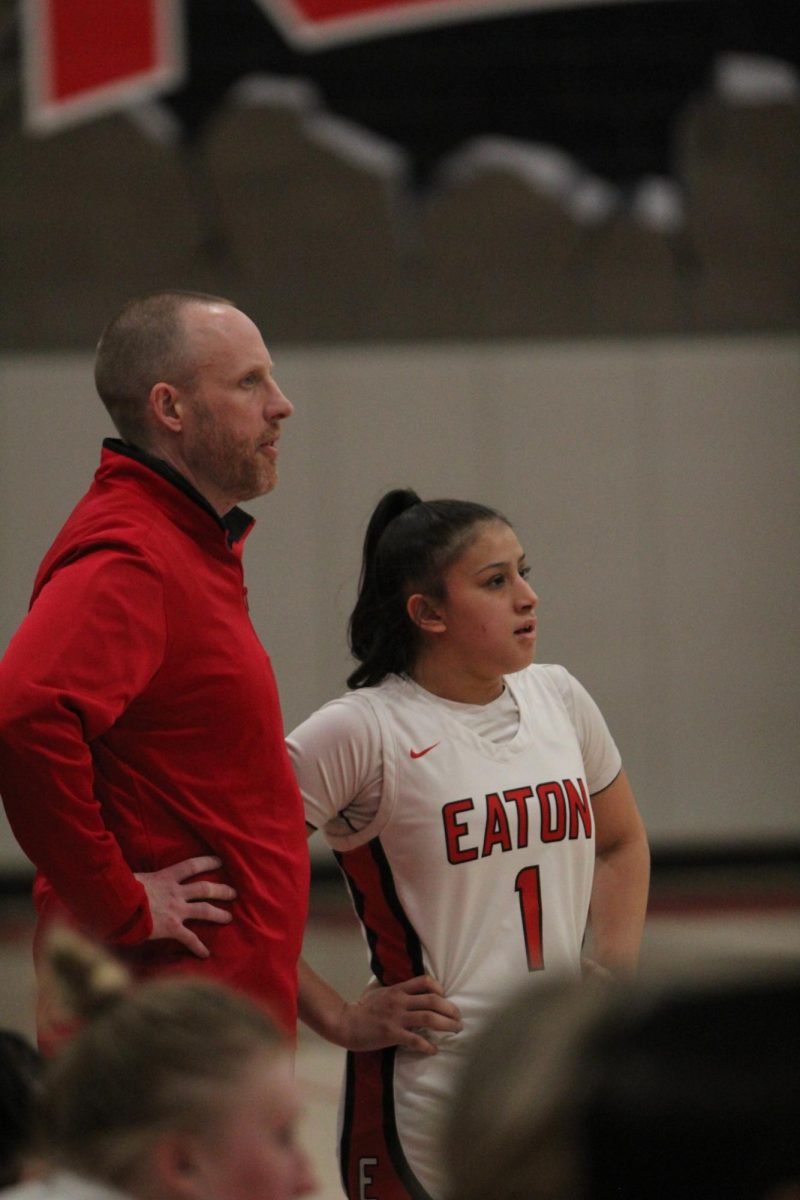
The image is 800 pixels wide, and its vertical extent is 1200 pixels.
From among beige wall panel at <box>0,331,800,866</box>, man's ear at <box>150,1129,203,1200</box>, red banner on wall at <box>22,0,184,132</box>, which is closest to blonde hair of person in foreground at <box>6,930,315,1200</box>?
man's ear at <box>150,1129,203,1200</box>

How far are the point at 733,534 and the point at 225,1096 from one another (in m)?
7.32

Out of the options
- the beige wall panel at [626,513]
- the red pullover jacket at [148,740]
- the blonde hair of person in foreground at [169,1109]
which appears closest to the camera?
the blonde hair of person in foreground at [169,1109]

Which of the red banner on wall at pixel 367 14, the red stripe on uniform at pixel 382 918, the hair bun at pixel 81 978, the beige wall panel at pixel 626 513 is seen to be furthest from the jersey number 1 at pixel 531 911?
the red banner on wall at pixel 367 14

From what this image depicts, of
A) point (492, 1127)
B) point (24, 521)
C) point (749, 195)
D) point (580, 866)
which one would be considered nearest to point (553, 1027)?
point (492, 1127)

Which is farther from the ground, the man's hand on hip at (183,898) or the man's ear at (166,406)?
Answer: the man's ear at (166,406)

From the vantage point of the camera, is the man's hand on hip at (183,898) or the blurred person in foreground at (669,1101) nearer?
the blurred person in foreground at (669,1101)

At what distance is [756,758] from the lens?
8180mm

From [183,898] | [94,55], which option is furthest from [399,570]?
[94,55]

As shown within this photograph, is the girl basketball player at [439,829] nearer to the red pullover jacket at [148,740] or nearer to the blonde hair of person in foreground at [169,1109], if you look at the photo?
the red pullover jacket at [148,740]

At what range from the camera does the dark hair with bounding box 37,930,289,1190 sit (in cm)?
118

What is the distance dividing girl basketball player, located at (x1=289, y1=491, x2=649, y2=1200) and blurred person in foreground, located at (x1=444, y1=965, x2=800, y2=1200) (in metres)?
1.60

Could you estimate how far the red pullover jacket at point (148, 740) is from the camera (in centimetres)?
210

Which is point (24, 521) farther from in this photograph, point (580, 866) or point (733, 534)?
point (580, 866)

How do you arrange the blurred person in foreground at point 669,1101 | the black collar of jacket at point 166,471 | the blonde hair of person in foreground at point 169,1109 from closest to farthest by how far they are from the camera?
the blurred person in foreground at point 669,1101 < the blonde hair of person in foreground at point 169,1109 < the black collar of jacket at point 166,471
